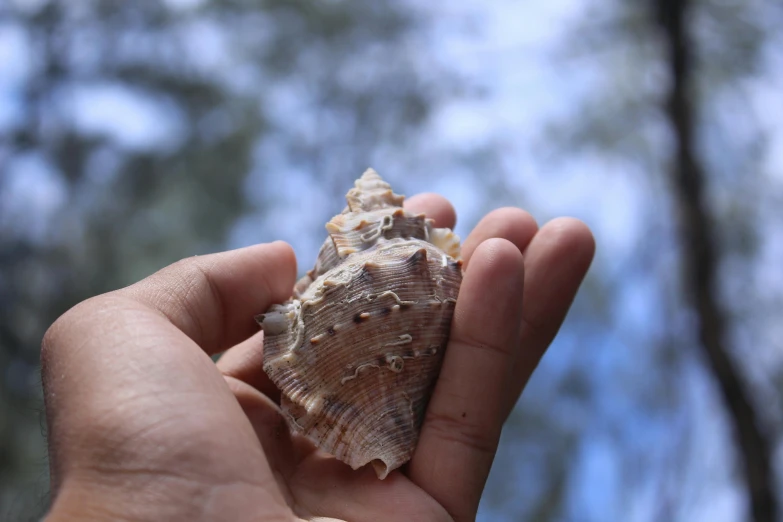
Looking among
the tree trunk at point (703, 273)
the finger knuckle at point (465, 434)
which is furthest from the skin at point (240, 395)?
the tree trunk at point (703, 273)

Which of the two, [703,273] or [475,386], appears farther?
[703,273]

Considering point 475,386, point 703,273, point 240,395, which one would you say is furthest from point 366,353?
point 703,273

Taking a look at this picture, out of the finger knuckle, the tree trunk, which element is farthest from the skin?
the tree trunk

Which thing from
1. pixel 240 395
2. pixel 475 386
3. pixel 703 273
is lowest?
pixel 240 395

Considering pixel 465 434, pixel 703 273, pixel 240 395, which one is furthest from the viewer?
pixel 703 273

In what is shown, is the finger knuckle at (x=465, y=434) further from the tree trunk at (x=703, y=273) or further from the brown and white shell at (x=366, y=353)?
the tree trunk at (x=703, y=273)

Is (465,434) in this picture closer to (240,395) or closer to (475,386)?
(475,386)
